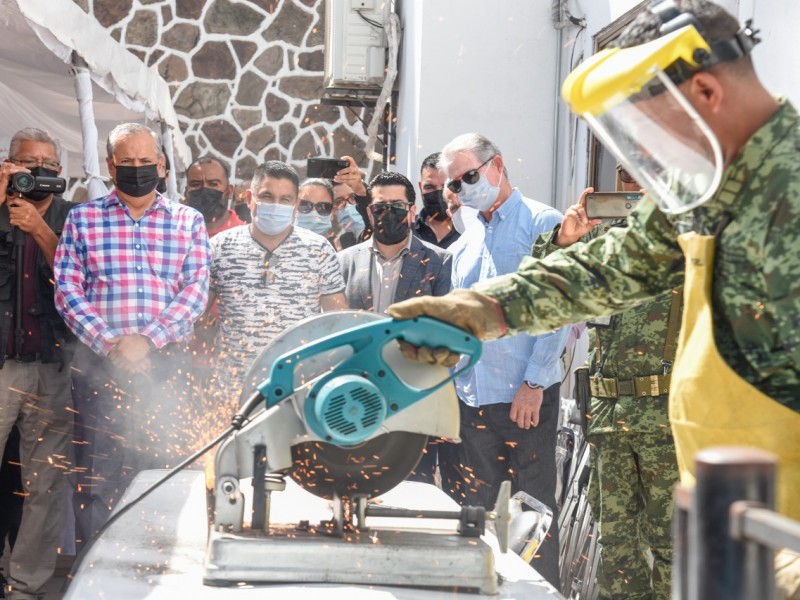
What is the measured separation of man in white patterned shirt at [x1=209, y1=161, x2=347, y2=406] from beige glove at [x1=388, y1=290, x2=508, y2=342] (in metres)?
2.77

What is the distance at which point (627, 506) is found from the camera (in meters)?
4.13

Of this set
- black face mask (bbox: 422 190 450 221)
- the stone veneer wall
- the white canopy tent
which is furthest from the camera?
the stone veneer wall

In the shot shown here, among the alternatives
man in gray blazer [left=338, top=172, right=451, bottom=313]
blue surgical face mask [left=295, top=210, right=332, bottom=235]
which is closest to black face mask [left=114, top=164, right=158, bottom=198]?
man in gray blazer [left=338, top=172, right=451, bottom=313]

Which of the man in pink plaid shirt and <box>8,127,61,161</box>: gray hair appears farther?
<box>8,127,61,161</box>: gray hair

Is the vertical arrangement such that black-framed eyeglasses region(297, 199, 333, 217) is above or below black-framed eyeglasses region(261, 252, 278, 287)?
above

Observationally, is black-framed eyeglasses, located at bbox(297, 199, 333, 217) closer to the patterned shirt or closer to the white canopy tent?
the white canopy tent

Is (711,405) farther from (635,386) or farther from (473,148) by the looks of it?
(473,148)

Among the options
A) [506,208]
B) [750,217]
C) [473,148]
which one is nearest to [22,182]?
[473,148]

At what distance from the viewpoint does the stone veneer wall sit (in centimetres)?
1312

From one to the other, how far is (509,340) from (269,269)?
1233mm

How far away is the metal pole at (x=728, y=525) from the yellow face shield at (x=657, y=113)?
85 cm

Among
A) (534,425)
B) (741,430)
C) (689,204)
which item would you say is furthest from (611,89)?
(534,425)

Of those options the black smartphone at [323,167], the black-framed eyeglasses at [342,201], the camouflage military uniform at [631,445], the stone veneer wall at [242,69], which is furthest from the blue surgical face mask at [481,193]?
the stone veneer wall at [242,69]

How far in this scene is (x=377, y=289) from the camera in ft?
18.6
